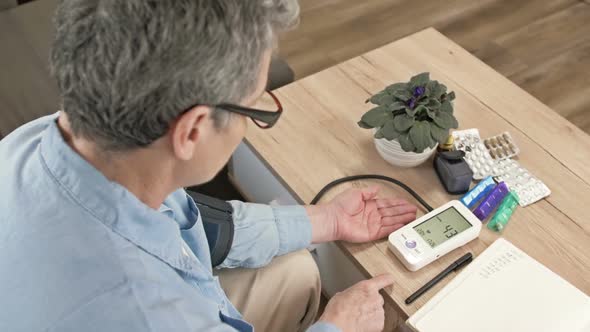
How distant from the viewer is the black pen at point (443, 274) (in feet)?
3.21

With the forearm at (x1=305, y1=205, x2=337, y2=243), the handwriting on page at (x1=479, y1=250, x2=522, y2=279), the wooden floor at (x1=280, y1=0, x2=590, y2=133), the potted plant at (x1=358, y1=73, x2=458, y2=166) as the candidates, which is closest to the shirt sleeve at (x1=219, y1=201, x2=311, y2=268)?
the forearm at (x1=305, y1=205, x2=337, y2=243)

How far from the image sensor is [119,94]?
62cm

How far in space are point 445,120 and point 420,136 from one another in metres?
0.06

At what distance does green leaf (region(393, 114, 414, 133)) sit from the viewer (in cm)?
109

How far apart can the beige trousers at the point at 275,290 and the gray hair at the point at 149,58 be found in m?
0.51

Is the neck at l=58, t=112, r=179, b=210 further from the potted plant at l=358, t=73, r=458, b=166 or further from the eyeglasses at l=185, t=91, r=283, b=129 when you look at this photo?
the potted plant at l=358, t=73, r=458, b=166

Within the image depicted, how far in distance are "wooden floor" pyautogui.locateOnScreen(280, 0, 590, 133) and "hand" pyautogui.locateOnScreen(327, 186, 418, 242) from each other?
1.20 m

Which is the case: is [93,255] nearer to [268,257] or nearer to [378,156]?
[268,257]

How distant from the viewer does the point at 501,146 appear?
120cm

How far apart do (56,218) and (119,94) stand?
0.55 ft

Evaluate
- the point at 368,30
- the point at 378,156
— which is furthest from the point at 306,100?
the point at 368,30

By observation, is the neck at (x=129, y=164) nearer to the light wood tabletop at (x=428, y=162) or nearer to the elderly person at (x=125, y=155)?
the elderly person at (x=125, y=155)

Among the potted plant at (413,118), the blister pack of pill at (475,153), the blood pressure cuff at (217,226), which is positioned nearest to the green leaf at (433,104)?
the potted plant at (413,118)

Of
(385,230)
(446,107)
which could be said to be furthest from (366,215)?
(446,107)
